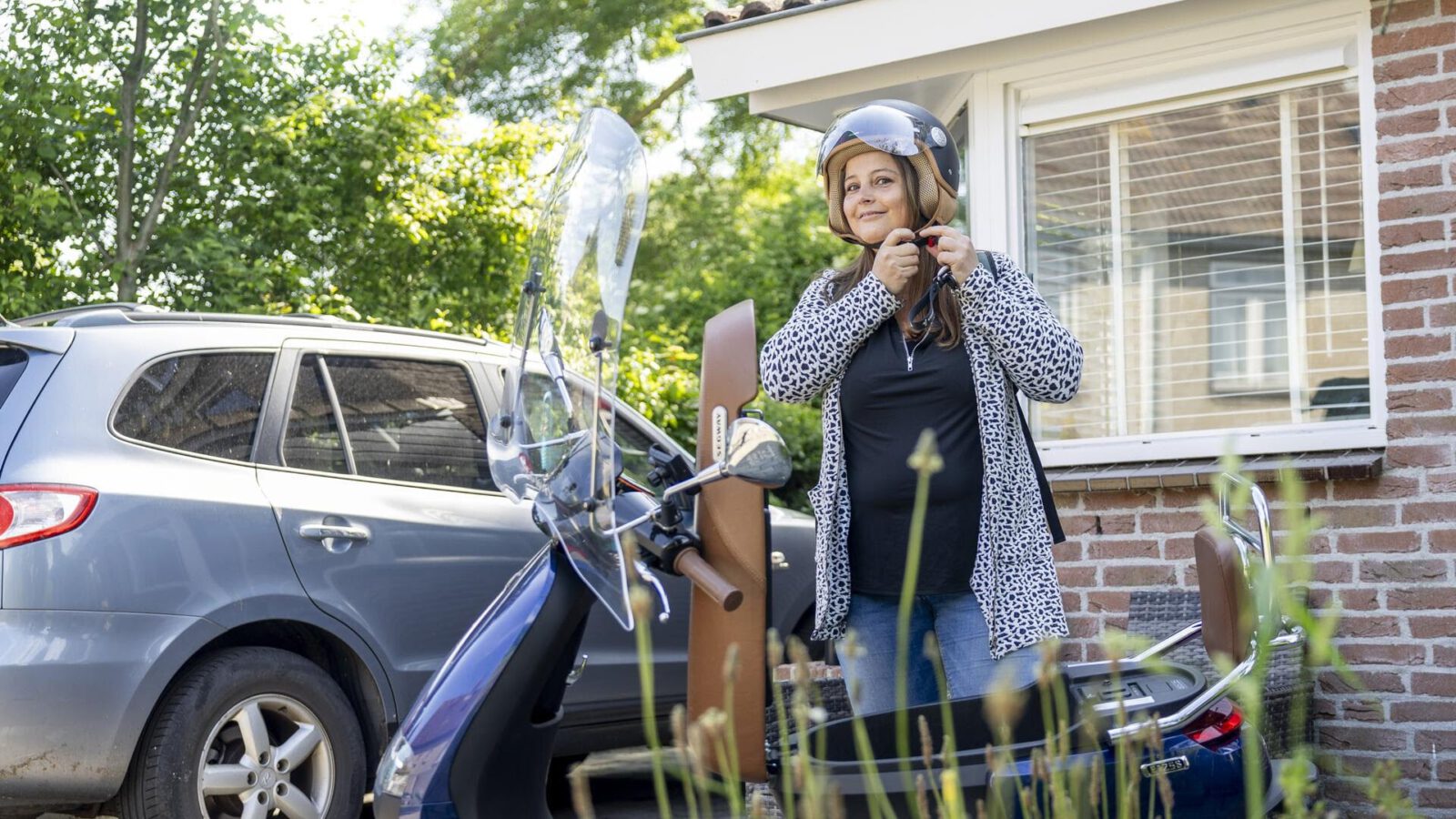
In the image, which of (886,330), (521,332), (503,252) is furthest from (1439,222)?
(503,252)

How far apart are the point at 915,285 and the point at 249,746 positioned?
96.1 inches

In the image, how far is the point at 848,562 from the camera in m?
2.74

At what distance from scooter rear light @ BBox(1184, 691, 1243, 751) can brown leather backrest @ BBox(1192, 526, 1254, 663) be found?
60 centimetres

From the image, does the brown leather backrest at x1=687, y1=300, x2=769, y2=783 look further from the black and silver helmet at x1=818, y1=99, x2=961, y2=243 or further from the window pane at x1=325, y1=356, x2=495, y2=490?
the window pane at x1=325, y1=356, x2=495, y2=490

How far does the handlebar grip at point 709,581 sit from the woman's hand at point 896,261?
600mm

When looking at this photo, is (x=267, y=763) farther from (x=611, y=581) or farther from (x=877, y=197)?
(x=877, y=197)

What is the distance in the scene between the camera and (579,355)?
2.72 m

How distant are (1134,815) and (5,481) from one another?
10.5 feet

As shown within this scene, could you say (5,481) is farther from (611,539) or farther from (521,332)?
(611,539)

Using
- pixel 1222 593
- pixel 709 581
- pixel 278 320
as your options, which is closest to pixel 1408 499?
pixel 1222 593

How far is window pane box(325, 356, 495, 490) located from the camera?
15.8 feet

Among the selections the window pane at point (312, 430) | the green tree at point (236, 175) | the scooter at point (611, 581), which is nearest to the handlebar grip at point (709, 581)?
the scooter at point (611, 581)

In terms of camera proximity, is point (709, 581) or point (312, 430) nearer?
point (709, 581)

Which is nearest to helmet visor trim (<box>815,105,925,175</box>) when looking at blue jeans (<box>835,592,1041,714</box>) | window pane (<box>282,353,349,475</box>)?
blue jeans (<box>835,592,1041,714</box>)
